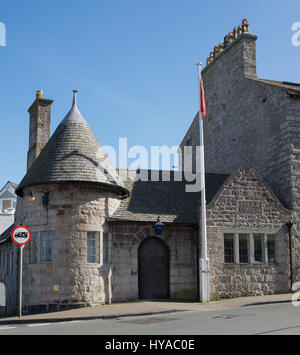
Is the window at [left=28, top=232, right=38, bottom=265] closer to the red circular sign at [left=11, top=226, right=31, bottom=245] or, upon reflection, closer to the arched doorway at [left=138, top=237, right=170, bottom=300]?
the red circular sign at [left=11, top=226, right=31, bottom=245]

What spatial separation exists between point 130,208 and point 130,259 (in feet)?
6.66

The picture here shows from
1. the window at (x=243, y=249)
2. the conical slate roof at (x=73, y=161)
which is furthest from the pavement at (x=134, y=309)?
the conical slate roof at (x=73, y=161)

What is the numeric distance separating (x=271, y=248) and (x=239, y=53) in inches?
419

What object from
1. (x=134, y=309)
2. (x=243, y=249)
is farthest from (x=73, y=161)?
(x=243, y=249)

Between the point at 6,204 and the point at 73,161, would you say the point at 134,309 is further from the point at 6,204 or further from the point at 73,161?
the point at 6,204

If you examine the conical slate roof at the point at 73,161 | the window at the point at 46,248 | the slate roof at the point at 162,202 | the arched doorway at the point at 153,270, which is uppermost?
the conical slate roof at the point at 73,161

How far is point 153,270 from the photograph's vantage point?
19.0 metres

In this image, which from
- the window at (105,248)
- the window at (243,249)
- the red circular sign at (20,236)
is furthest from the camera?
the window at (243,249)

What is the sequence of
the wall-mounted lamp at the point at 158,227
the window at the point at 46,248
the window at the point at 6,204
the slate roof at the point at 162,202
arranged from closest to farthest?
the window at the point at 46,248, the wall-mounted lamp at the point at 158,227, the slate roof at the point at 162,202, the window at the point at 6,204

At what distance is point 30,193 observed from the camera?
691 inches

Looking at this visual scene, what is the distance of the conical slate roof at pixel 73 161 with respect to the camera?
17547 millimetres

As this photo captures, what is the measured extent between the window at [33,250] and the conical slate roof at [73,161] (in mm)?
1918

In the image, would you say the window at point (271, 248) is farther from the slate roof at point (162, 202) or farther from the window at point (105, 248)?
the window at point (105, 248)

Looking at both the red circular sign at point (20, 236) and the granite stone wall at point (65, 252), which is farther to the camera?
the granite stone wall at point (65, 252)
